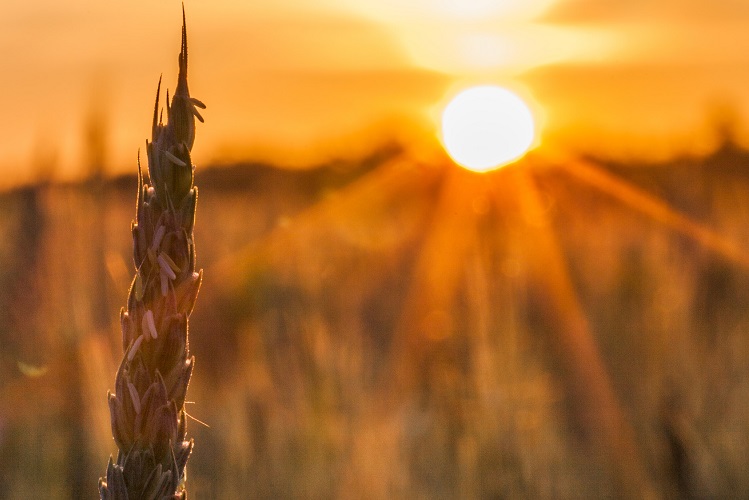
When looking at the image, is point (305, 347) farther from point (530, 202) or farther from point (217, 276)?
point (530, 202)

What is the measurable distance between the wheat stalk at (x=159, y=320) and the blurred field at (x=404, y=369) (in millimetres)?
1684

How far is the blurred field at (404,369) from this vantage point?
260 centimetres

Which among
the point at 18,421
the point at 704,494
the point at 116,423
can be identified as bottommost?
the point at 704,494

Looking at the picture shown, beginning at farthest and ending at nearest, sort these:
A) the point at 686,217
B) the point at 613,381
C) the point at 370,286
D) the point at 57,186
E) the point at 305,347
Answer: the point at 370,286 → the point at 686,217 → the point at 613,381 → the point at 305,347 → the point at 57,186

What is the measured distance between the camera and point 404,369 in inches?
163

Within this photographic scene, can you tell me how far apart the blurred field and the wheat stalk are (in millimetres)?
1684

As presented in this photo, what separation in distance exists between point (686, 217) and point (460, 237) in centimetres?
181

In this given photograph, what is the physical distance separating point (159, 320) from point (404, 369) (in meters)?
3.65

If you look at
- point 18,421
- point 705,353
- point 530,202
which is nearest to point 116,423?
point 18,421

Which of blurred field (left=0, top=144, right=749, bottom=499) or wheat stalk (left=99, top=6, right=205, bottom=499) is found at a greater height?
wheat stalk (left=99, top=6, right=205, bottom=499)

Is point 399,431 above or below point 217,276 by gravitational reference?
below

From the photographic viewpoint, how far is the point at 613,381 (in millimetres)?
3961

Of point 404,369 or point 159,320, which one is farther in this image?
point 404,369

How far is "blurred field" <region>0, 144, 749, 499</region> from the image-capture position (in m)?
2.60
